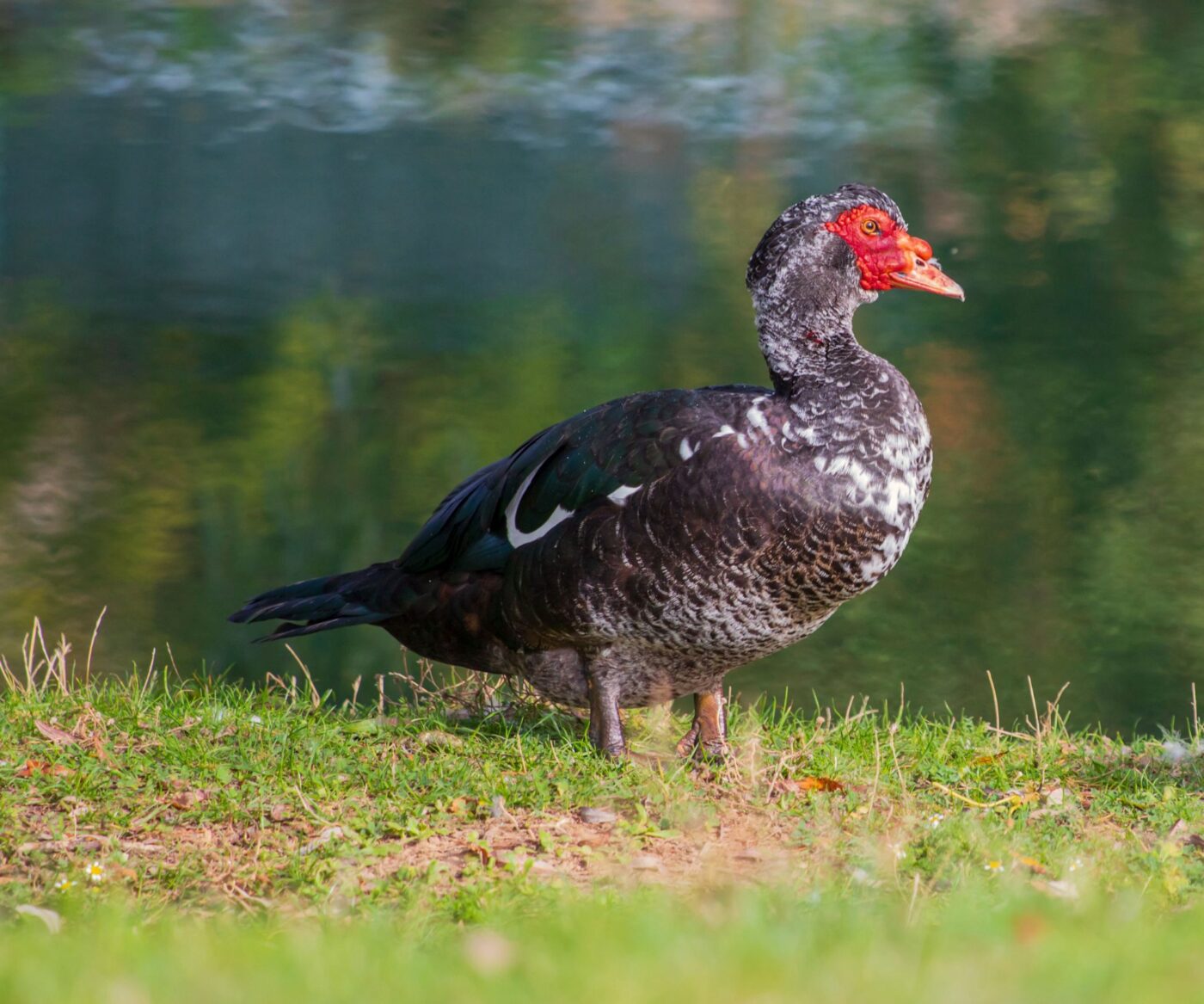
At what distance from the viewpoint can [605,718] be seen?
6070 millimetres

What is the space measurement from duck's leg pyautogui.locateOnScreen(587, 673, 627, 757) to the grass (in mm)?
82

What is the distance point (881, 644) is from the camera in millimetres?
12234

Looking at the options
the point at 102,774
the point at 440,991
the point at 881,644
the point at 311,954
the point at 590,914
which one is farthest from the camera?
the point at 881,644

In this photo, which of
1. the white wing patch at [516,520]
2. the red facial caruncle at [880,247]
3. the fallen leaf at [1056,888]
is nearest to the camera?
the fallen leaf at [1056,888]

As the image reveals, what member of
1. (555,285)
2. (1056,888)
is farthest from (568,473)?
(555,285)

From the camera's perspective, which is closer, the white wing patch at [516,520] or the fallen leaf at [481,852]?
the fallen leaf at [481,852]

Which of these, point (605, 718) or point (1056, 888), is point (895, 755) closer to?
point (605, 718)

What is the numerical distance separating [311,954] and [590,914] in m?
0.72

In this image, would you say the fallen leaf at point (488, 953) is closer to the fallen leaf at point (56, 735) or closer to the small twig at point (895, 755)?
the small twig at point (895, 755)

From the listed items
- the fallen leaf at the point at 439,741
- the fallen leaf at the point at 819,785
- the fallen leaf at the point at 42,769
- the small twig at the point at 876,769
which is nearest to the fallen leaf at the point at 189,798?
the fallen leaf at the point at 42,769

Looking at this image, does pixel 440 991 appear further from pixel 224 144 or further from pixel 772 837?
pixel 224 144

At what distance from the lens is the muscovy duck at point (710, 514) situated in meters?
5.63

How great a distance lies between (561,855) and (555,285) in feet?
64.6

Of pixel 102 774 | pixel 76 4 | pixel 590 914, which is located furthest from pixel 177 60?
pixel 590 914
